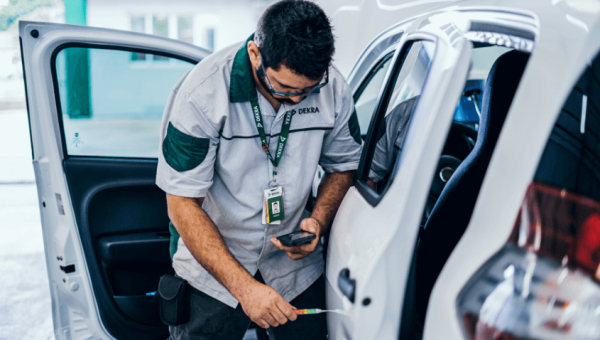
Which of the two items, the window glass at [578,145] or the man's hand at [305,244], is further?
the man's hand at [305,244]

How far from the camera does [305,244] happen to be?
52.3 inches

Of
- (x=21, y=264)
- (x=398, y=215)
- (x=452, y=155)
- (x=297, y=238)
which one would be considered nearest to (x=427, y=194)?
(x=398, y=215)

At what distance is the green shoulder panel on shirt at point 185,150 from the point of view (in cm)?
126

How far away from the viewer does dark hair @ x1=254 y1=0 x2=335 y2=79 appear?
114cm

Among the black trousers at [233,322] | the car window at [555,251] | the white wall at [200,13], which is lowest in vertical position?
the black trousers at [233,322]

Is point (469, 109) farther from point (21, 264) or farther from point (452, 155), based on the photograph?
point (21, 264)

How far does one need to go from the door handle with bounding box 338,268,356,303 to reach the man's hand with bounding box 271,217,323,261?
29 cm

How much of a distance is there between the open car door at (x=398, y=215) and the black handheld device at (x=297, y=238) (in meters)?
0.09

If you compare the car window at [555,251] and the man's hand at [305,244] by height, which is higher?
the car window at [555,251]

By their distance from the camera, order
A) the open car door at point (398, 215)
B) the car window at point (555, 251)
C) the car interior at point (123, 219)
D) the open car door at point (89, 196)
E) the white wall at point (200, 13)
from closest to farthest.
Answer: the car window at point (555, 251), the open car door at point (398, 215), the open car door at point (89, 196), the car interior at point (123, 219), the white wall at point (200, 13)

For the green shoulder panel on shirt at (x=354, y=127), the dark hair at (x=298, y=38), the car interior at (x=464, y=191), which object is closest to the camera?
the dark hair at (x=298, y=38)

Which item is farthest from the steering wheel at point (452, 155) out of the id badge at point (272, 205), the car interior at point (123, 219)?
the id badge at point (272, 205)

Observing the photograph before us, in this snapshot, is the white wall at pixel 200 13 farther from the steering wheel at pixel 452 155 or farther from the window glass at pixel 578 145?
the window glass at pixel 578 145

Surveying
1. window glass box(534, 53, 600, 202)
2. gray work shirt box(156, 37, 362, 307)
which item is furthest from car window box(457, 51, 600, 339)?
gray work shirt box(156, 37, 362, 307)
